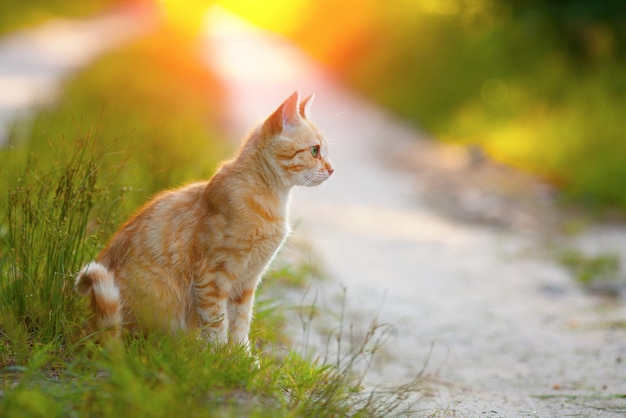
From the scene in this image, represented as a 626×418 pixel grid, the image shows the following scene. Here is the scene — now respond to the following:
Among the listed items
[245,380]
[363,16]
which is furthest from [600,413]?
[363,16]

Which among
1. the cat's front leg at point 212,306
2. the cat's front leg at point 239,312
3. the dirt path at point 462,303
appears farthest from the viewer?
the dirt path at point 462,303

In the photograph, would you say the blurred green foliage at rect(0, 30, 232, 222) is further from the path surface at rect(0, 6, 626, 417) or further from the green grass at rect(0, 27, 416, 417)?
the path surface at rect(0, 6, 626, 417)

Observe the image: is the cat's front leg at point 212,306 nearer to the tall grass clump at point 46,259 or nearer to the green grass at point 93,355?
the green grass at point 93,355

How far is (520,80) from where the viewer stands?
43.6 feet

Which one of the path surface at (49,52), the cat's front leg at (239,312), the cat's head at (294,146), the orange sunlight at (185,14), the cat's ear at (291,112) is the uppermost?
the orange sunlight at (185,14)

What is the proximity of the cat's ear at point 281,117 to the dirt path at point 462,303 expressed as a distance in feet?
1.83

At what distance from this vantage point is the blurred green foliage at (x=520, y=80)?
952 cm

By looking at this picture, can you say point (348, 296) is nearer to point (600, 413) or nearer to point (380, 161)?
point (600, 413)

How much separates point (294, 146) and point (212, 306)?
0.93m

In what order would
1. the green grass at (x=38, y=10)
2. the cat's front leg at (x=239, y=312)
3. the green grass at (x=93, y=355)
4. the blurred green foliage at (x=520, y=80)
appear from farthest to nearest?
the green grass at (x=38, y=10) → the blurred green foliage at (x=520, y=80) → the cat's front leg at (x=239, y=312) → the green grass at (x=93, y=355)

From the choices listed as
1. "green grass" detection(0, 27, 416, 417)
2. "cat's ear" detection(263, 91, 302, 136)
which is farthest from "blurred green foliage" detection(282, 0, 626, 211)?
"green grass" detection(0, 27, 416, 417)

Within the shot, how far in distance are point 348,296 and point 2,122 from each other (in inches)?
232

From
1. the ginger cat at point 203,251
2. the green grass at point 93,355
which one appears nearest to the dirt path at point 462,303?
the green grass at point 93,355

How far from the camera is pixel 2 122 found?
9656 millimetres
